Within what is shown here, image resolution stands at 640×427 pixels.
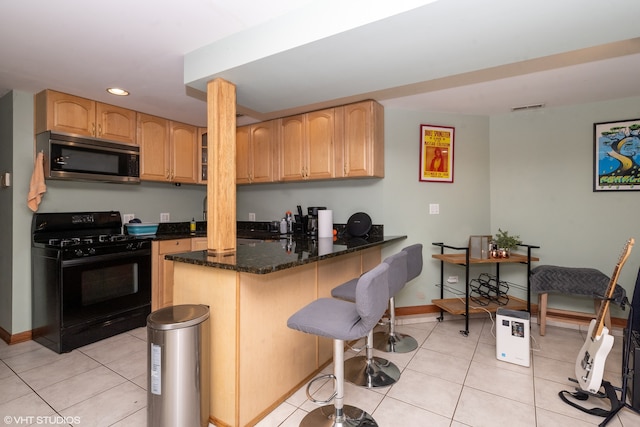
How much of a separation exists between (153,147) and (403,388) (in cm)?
361

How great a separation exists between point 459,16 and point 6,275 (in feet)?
14.1

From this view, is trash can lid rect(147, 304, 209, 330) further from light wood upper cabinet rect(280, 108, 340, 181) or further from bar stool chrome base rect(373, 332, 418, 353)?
light wood upper cabinet rect(280, 108, 340, 181)

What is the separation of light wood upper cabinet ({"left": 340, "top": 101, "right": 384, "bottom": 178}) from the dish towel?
2.86m

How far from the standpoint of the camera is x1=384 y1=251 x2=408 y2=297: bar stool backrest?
1972 mm

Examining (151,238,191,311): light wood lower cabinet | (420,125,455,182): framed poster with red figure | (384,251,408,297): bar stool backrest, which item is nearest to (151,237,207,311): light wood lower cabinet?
(151,238,191,311): light wood lower cabinet

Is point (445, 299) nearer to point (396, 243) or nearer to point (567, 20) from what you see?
point (396, 243)

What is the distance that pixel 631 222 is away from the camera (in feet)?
10.1

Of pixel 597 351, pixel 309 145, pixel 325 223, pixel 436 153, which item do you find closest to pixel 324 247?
pixel 325 223

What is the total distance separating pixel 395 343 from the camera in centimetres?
280

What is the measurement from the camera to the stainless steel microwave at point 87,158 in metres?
2.89

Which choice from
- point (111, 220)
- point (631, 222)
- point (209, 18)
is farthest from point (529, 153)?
point (111, 220)

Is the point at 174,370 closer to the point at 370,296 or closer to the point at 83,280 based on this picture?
the point at 370,296

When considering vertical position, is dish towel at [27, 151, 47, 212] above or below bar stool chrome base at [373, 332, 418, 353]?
above

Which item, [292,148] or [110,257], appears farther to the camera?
[292,148]
